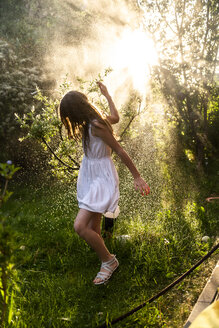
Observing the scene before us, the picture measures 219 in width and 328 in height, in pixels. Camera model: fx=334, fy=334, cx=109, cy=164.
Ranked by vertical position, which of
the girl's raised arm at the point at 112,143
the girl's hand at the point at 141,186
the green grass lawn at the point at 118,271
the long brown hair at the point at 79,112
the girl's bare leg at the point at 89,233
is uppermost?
the long brown hair at the point at 79,112

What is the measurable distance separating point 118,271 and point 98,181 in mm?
826

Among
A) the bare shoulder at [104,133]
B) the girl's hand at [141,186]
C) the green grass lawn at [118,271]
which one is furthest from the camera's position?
the bare shoulder at [104,133]

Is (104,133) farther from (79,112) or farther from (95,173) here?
(95,173)

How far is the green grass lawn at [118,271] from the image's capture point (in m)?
2.30

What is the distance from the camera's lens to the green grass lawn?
2297 mm

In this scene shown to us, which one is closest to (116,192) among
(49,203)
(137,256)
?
(137,256)

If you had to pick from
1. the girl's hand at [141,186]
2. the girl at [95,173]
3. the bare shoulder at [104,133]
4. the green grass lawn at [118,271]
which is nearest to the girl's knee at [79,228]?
the girl at [95,173]

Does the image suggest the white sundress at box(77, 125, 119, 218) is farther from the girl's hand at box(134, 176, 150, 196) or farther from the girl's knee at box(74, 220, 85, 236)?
the girl's hand at box(134, 176, 150, 196)

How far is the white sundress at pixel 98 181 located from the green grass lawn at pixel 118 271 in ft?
1.89

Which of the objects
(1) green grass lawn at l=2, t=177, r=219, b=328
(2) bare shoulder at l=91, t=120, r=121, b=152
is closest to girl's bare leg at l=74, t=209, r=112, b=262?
(1) green grass lawn at l=2, t=177, r=219, b=328

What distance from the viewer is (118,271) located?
292 cm

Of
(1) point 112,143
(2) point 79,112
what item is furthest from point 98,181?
(2) point 79,112

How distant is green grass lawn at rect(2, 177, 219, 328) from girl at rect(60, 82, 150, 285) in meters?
0.23

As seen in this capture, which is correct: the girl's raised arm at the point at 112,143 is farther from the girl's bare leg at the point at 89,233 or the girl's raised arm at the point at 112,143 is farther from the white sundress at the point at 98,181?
the girl's bare leg at the point at 89,233
